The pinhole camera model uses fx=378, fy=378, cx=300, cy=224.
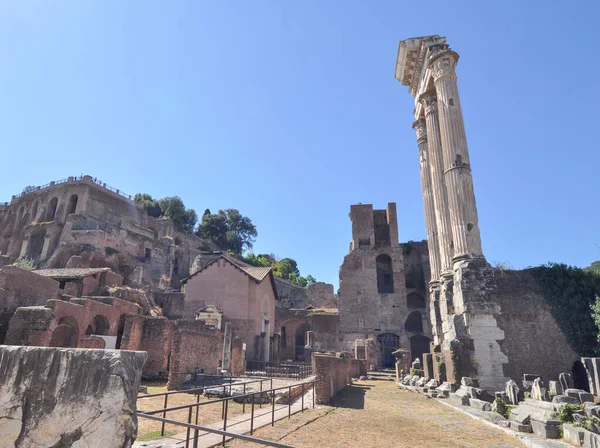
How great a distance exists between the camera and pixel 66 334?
17094 mm

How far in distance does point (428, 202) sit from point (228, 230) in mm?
47944

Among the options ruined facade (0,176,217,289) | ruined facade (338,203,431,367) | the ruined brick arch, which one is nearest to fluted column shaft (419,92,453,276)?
ruined facade (338,203,431,367)

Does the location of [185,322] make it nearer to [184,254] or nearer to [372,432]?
[372,432]

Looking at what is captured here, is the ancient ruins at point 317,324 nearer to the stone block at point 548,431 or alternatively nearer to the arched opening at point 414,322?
the stone block at point 548,431

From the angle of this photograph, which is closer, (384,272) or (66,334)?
(66,334)

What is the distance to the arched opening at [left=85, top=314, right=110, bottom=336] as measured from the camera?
63.7ft

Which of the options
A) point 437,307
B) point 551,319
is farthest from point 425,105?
point 551,319

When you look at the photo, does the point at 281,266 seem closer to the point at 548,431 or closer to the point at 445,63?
the point at 445,63

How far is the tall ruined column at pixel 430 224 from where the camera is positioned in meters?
18.3

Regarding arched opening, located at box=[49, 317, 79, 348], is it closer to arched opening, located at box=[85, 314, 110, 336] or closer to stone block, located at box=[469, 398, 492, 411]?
arched opening, located at box=[85, 314, 110, 336]

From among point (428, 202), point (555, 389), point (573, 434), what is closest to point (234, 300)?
point (428, 202)

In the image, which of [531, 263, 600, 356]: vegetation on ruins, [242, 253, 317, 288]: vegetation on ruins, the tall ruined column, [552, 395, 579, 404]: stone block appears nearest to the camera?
[552, 395, 579, 404]: stone block

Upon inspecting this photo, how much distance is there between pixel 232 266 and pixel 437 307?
15.4 metres

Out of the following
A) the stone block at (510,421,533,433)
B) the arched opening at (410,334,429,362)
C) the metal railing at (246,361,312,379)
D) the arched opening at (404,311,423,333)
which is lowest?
the stone block at (510,421,533,433)
